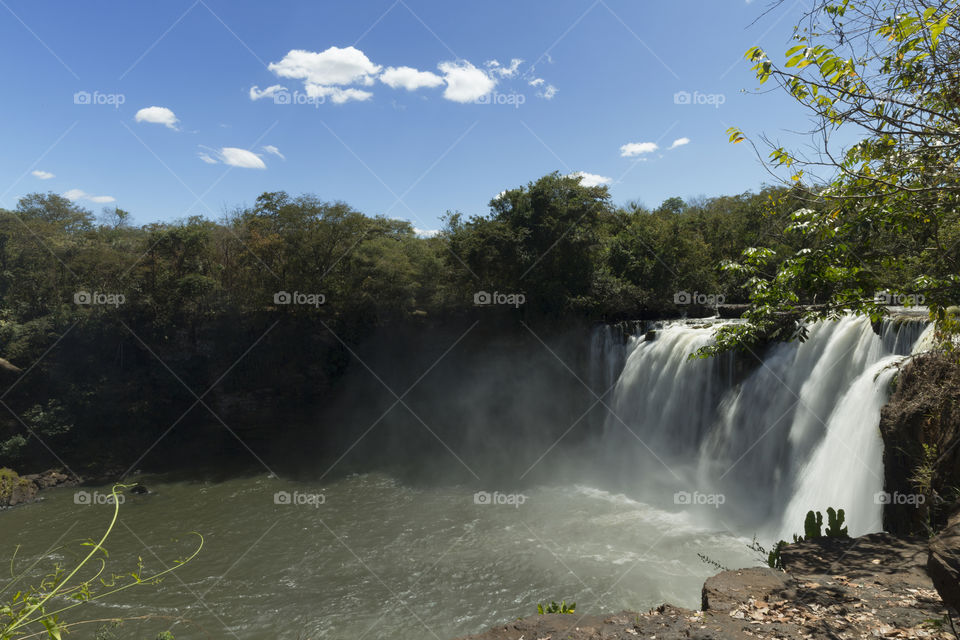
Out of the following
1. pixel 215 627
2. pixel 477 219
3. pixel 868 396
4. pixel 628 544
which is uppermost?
pixel 477 219

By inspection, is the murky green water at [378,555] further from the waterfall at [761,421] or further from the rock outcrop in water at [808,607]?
the rock outcrop in water at [808,607]

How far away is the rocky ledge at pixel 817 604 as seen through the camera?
5.18m

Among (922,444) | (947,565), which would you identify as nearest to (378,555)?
(922,444)

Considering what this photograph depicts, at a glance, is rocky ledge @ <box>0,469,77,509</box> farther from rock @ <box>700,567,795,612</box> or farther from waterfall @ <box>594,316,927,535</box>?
rock @ <box>700,567,795,612</box>

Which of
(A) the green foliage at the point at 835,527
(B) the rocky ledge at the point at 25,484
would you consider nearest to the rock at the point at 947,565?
(A) the green foliage at the point at 835,527

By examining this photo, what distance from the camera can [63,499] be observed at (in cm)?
2077

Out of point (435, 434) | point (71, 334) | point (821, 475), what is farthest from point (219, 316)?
point (821, 475)

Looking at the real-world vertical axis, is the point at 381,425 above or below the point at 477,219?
below

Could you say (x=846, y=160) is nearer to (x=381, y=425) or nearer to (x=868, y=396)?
(x=868, y=396)

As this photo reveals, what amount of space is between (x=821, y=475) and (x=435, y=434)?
17303 mm

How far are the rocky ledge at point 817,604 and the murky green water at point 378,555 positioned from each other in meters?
5.33

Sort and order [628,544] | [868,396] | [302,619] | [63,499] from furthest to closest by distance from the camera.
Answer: [63,499] → [628,544] → [302,619] → [868,396]

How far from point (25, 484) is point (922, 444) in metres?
28.0

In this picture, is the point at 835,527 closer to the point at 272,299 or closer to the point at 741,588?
the point at 741,588
